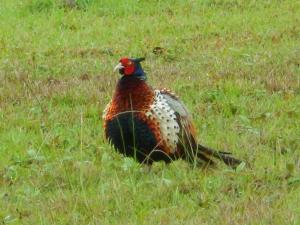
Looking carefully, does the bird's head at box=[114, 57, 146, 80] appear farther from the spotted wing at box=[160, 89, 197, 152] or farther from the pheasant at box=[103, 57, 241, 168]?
the spotted wing at box=[160, 89, 197, 152]

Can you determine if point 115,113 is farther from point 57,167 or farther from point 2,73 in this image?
point 2,73

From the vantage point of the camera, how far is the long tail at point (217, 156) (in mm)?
6652

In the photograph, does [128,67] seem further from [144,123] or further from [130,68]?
[144,123]

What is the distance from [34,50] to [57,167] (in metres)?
5.63

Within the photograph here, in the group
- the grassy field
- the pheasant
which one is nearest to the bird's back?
the pheasant

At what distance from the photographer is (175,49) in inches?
476

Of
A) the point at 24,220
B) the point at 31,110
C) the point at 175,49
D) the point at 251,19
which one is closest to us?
the point at 24,220

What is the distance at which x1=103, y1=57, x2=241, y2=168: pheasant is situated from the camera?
6422mm

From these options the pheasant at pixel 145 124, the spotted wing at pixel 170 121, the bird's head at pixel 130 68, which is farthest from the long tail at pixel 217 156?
the bird's head at pixel 130 68

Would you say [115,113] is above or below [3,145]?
above

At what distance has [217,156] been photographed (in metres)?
6.70

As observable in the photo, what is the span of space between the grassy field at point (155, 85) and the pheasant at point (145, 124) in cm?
15

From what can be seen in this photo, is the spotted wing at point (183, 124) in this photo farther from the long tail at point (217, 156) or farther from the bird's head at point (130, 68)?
the bird's head at point (130, 68)

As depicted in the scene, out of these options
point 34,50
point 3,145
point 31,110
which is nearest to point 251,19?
point 34,50
